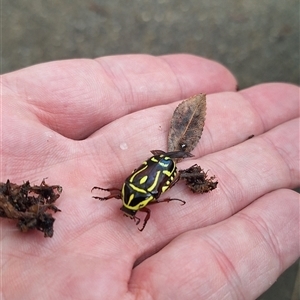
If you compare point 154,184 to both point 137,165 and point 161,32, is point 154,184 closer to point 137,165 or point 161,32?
point 137,165

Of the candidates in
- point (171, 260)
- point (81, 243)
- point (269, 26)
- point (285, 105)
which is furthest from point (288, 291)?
point (269, 26)

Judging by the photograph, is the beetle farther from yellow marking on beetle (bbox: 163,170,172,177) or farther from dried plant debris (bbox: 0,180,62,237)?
dried plant debris (bbox: 0,180,62,237)

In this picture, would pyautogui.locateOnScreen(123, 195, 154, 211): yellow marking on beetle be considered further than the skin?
Yes

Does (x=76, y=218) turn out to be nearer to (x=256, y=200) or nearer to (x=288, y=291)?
(x=256, y=200)

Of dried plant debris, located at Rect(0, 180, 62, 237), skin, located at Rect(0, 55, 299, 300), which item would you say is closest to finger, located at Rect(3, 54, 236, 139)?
skin, located at Rect(0, 55, 299, 300)

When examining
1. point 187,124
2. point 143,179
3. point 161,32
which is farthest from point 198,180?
point 161,32
